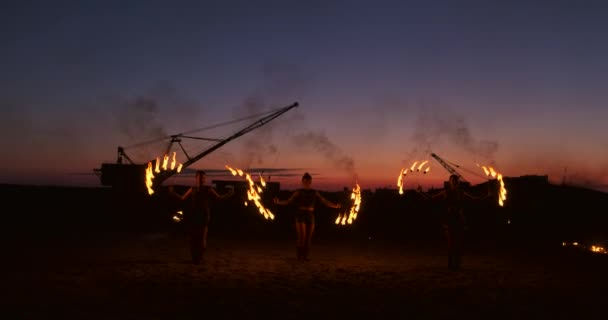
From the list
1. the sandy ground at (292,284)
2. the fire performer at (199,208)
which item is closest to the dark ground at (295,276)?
the sandy ground at (292,284)

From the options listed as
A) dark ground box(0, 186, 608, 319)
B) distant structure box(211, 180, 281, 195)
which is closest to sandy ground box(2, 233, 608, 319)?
dark ground box(0, 186, 608, 319)

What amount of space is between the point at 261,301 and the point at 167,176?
37.8 meters

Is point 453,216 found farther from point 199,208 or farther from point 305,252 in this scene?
point 199,208

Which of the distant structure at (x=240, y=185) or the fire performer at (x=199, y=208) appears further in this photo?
the distant structure at (x=240, y=185)

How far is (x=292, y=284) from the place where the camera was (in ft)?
31.2

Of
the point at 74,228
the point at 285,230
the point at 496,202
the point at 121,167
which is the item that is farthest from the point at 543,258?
the point at 121,167

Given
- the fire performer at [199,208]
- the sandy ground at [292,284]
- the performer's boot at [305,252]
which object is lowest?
the sandy ground at [292,284]

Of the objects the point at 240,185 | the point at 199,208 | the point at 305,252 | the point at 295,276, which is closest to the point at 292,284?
the point at 295,276

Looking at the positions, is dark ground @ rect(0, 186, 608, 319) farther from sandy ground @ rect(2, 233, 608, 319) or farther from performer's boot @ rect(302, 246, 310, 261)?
performer's boot @ rect(302, 246, 310, 261)

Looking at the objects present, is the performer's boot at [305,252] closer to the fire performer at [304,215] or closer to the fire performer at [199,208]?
the fire performer at [304,215]

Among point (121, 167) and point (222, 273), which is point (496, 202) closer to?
point (222, 273)

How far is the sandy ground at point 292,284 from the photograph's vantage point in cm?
743

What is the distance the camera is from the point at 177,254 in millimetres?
13500

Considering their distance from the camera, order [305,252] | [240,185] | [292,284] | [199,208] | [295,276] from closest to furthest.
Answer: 1. [292,284]
2. [295,276]
3. [199,208]
4. [305,252]
5. [240,185]
